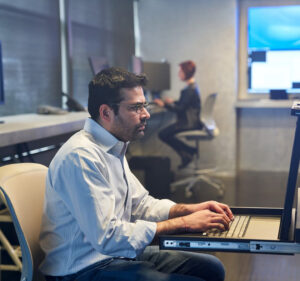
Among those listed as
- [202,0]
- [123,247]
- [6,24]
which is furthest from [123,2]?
[123,247]

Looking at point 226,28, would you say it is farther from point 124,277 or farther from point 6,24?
point 124,277

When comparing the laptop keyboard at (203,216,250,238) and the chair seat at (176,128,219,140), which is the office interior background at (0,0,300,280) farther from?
the laptop keyboard at (203,216,250,238)

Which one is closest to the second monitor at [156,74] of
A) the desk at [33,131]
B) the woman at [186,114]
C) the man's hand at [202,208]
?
the woman at [186,114]

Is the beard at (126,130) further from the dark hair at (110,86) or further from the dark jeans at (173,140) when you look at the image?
the dark jeans at (173,140)

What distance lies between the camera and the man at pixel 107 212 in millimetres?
1482

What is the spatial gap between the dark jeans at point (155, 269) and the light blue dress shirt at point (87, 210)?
36 mm

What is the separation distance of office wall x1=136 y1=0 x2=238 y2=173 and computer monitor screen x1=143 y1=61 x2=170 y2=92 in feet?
0.50

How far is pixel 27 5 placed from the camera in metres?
4.52

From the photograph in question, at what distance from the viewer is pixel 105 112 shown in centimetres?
170

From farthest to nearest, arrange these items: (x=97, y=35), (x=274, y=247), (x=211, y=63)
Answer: (x=211, y=63), (x=97, y=35), (x=274, y=247)

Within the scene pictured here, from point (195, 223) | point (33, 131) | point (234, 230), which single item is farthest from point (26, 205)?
point (33, 131)

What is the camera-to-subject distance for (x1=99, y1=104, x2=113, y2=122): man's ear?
169cm

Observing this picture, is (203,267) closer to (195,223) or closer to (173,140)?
(195,223)

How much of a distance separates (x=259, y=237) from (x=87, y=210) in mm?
484
